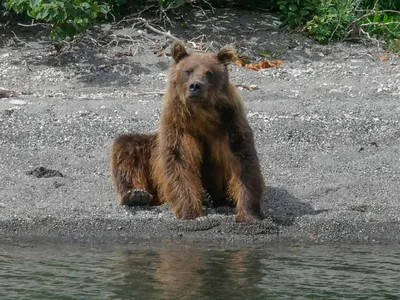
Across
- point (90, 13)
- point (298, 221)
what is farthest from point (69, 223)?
point (90, 13)

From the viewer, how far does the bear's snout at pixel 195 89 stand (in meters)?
8.39

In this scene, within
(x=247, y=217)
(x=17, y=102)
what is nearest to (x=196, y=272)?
(x=247, y=217)

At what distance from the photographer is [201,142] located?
8.77 meters

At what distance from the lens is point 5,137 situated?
34.9 feet

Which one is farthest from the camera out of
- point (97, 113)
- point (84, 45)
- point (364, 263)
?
point (84, 45)

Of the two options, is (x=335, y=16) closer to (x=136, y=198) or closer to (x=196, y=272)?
(x=136, y=198)

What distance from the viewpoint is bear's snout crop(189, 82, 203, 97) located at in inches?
330

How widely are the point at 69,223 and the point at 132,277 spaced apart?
59.0 inches

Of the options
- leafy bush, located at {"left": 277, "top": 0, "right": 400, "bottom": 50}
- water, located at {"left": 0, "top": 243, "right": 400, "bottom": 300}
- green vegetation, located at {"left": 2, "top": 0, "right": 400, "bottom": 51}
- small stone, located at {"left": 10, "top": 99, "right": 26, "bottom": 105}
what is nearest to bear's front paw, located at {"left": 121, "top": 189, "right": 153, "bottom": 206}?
water, located at {"left": 0, "top": 243, "right": 400, "bottom": 300}

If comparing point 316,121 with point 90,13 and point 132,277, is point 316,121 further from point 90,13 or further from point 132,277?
point 132,277

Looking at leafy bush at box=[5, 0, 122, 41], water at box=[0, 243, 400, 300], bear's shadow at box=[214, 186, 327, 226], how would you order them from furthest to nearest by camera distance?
leafy bush at box=[5, 0, 122, 41], bear's shadow at box=[214, 186, 327, 226], water at box=[0, 243, 400, 300]

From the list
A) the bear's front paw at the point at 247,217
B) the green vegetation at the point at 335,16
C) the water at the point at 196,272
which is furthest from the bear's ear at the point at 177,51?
the green vegetation at the point at 335,16

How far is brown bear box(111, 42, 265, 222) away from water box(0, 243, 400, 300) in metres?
0.61

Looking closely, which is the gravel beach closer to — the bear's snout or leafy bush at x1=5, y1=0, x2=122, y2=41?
leafy bush at x1=5, y1=0, x2=122, y2=41
